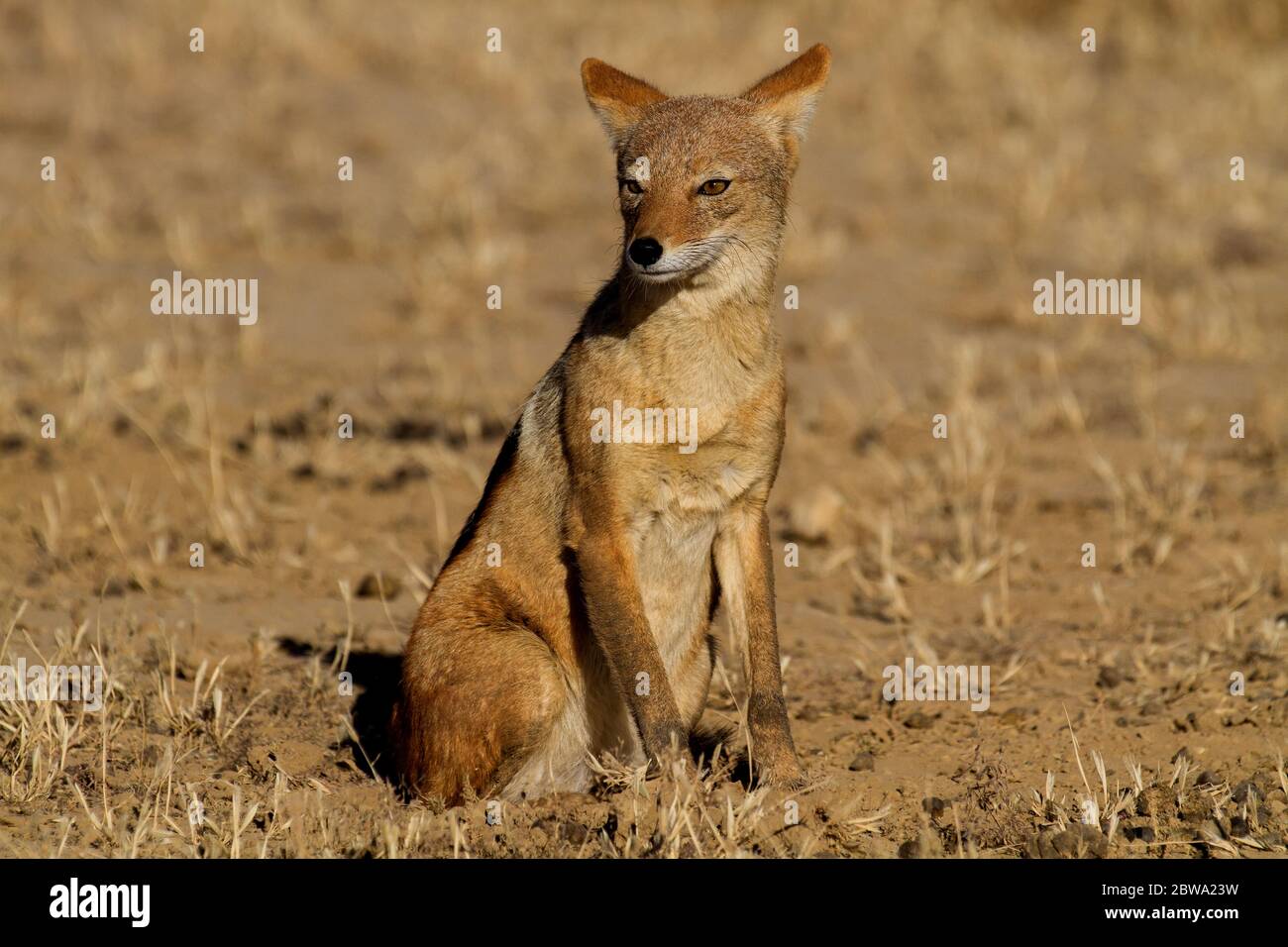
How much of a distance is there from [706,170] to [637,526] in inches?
44.5

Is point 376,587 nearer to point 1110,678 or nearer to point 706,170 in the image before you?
point 706,170

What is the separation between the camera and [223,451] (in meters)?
8.66

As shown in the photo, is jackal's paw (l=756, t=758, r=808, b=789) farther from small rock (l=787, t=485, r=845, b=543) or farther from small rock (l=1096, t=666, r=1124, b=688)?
small rock (l=787, t=485, r=845, b=543)

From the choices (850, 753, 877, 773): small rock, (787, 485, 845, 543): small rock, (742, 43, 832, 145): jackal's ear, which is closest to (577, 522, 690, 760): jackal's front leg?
(850, 753, 877, 773): small rock

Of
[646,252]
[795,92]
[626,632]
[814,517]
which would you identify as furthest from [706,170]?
[814,517]

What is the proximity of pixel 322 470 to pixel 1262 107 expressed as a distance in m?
10.2

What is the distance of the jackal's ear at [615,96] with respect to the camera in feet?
18.5

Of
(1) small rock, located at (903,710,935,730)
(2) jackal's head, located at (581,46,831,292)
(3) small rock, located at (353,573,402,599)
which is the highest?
(2) jackal's head, located at (581,46,831,292)

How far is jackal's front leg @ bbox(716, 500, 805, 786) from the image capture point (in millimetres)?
5230

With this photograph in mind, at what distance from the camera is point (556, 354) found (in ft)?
34.6

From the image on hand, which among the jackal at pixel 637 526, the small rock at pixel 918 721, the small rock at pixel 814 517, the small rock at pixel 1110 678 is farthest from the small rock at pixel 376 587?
the small rock at pixel 1110 678

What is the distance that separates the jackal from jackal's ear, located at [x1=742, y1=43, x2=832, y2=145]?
0.58 ft

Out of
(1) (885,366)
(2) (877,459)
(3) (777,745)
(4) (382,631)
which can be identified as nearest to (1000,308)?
(1) (885,366)

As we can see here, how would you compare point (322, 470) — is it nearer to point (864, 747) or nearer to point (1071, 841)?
point (864, 747)
